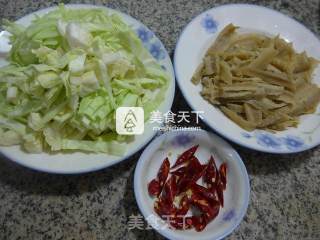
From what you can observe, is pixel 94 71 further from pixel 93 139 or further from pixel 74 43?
pixel 93 139

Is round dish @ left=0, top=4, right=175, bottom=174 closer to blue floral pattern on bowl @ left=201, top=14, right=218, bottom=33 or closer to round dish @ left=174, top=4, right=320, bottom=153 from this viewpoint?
round dish @ left=174, top=4, right=320, bottom=153

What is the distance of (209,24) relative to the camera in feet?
4.21

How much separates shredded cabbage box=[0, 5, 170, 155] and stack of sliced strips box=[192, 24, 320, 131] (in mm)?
240

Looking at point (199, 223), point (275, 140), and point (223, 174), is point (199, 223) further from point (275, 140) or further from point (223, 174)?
point (275, 140)

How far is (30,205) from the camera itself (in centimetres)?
103

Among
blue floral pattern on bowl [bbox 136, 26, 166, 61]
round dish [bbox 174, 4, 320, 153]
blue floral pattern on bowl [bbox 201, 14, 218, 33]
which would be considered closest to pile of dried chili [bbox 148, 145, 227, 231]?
round dish [bbox 174, 4, 320, 153]

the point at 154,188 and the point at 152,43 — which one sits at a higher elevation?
the point at 152,43

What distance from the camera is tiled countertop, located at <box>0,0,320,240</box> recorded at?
1.01 metres

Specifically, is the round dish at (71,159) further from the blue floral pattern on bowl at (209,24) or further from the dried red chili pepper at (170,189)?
the blue floral pattern on bowl at (209,24)

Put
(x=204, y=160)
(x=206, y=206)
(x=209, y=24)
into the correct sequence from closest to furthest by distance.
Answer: (x=206, y=206)
(x=204, y=160)
(x=209, y=24)

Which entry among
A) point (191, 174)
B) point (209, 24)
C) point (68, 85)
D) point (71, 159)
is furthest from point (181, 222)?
point (209, 24)

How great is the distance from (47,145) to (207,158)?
0.48 metres

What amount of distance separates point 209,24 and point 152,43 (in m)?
0.26

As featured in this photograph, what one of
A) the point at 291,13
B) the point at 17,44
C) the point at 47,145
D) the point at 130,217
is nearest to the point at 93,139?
the point at 47,145
